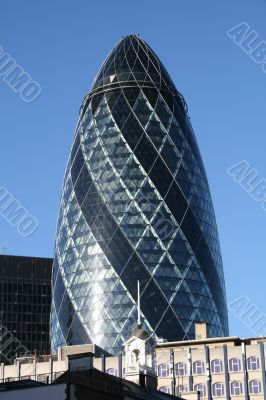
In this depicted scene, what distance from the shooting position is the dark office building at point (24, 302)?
142250 millimetres

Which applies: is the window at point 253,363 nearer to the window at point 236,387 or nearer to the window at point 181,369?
the window at point 236,387

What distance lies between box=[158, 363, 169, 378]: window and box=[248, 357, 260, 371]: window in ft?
25.2

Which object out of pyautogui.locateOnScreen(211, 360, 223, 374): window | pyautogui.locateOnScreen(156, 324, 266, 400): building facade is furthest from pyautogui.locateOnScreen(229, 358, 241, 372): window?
pyautogui.locateOnScreen(211, 360, 223, 374): window

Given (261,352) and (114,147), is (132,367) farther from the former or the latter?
(114,147)

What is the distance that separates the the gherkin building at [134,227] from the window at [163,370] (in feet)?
52.7

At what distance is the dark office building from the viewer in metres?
142

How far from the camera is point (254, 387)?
8788 cm

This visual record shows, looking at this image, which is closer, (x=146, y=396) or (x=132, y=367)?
(x=146, y=396)

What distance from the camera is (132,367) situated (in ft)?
195

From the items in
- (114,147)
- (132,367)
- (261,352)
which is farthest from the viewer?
(114,147)

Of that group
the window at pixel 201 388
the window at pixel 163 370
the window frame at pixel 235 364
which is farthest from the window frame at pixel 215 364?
the window at pixel 163 370

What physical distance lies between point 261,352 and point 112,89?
45690 millimetres

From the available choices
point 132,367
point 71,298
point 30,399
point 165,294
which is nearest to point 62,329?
point 71,298

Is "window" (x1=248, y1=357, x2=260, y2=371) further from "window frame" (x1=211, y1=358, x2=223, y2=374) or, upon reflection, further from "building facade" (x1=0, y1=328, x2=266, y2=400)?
"window frame" (x1=211, y1=358, x2=223, y2=374)
